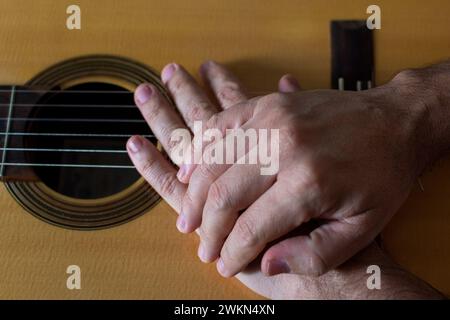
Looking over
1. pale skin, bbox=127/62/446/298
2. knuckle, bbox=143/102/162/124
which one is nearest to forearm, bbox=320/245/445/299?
pale skin, bbox=127/62/446/298

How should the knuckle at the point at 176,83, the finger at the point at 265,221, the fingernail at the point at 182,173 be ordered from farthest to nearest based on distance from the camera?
the knuckle at the point at 176,83, the fingernail at the point at 182,173, the finger at the point at 265,221

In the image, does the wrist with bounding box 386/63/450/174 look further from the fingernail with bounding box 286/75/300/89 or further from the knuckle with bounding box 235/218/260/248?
the knuckle with bounding box 235/218/260/248

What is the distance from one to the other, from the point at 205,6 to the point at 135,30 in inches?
5.1

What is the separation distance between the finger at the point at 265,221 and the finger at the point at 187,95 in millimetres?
220

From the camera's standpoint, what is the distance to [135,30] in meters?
0.88

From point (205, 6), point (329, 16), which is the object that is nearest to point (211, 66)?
point (205, 6)

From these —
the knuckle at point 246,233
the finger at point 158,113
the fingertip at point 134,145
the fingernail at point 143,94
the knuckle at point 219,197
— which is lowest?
the knuckle at point 246,233

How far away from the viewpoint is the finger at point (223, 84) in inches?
32.1

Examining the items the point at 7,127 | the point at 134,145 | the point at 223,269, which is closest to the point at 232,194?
the point at 223,269

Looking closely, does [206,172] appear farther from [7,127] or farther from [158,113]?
[7,127]

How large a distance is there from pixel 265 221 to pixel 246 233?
0.03 meters

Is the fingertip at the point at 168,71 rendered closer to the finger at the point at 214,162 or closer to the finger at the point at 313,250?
the finger at the point at 214,162

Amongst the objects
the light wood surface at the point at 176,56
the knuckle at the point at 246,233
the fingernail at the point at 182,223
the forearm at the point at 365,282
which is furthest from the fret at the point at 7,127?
the forearm at the point at 365,282

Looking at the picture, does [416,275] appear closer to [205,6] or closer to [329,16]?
[329,16]
